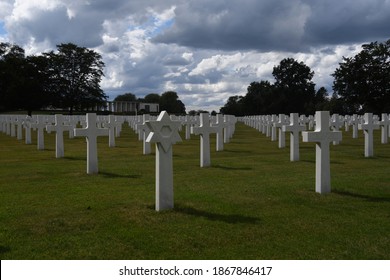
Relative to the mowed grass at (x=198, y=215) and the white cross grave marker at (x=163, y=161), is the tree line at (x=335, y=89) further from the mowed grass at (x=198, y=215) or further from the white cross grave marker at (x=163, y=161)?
the white cross grave marker at (x=163, y=161)

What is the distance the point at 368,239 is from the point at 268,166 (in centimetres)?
702

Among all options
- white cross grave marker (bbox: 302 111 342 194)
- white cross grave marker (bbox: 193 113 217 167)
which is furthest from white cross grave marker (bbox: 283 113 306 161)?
white cross grave marker (bbox: 302 111 342 194)

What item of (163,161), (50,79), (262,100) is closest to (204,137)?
(163,161)

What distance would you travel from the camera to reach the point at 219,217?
675cm

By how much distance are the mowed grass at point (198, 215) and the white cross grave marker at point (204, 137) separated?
1013mm

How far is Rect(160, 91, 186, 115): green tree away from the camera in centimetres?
9181

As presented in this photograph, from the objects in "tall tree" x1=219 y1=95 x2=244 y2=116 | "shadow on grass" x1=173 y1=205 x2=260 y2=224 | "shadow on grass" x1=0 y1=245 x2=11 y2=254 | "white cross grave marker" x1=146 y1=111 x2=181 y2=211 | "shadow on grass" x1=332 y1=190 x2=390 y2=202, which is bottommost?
"shadow on grass" x1=0 y1=245 x2=11 y2=254

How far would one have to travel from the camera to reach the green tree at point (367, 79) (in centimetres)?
5747

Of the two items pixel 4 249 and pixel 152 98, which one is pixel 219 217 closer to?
pixel 4 249

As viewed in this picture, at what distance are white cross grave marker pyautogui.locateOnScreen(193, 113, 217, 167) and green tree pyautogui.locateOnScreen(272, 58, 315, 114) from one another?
258 feet

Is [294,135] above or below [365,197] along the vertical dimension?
above

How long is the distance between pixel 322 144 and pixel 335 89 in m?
55.6

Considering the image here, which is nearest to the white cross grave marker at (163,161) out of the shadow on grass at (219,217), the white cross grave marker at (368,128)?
the shadow on grass at (219,217)

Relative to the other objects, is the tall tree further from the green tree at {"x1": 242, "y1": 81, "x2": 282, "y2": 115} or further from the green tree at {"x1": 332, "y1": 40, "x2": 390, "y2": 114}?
the green tree at {"x1": 332, "y1": 40, "x2": 390, "y2": 114}
